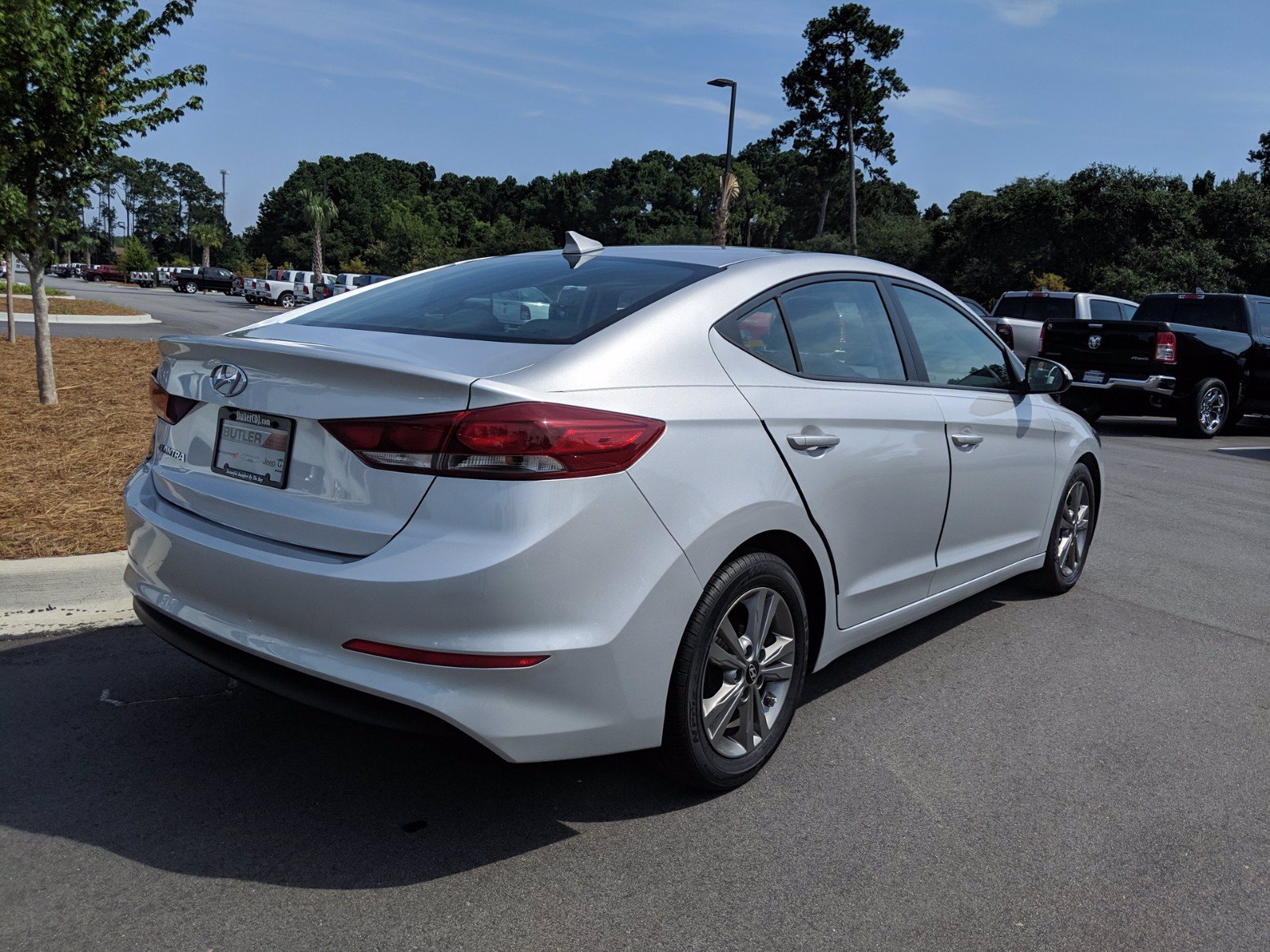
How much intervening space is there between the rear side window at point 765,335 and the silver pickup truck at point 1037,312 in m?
13.8

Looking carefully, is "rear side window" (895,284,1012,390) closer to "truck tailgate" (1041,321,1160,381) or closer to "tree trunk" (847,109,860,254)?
"truck tailgate" (1041,321,1160,381)

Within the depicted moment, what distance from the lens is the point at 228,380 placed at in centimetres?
293

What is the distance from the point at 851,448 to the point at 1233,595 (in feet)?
11.6

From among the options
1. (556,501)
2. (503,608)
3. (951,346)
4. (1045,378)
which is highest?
(951,346)

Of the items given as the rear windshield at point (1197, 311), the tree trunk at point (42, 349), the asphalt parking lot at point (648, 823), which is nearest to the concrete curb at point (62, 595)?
the asphalt parking lot at point (648, 823)

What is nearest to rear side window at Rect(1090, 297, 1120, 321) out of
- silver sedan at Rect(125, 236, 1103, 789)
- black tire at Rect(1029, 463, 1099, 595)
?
black tire at Rect(1029, 463, 1099, 595)

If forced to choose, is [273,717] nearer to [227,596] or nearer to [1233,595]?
[227,596]

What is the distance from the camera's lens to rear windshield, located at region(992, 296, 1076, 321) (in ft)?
57.6

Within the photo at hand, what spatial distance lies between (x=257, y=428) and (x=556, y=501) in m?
0.93

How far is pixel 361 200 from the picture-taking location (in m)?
110

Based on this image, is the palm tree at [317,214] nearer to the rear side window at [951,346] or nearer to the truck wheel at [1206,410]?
the truck wheel at [1206,410]

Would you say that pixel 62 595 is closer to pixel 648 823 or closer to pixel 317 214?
pixel 648 823

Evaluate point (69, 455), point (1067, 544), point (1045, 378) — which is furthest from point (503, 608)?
point (69, 455)

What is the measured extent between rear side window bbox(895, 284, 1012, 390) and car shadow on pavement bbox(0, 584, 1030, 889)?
197 cm
